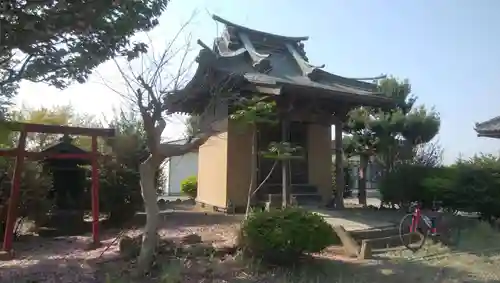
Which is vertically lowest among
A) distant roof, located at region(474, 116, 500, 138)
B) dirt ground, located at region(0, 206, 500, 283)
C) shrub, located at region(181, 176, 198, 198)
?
dirt ground, located at region(0, 206, 500, 283)

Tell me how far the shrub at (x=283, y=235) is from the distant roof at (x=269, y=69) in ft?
8.37

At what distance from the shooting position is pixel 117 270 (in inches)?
246

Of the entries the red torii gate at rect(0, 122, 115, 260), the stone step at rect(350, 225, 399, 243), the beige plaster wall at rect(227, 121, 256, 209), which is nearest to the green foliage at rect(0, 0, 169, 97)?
the red torii gate at rect(0, 122, 115, 260)

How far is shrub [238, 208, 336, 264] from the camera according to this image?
652 cm

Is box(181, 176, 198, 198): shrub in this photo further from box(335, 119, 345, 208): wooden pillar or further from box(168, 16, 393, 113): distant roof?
box(335, 119, 345, 208): wooden pillar

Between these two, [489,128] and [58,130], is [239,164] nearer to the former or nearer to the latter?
[58,130]

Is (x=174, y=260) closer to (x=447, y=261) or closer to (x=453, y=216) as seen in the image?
(x=447, y=261)

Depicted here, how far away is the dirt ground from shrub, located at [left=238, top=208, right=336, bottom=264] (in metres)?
0.22

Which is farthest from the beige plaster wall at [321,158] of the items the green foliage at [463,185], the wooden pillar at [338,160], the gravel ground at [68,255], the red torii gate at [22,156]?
the red torii gate at [22,156]

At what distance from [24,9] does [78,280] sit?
347 cm

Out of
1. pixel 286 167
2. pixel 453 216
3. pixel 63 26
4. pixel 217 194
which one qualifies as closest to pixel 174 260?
pixel 63 26

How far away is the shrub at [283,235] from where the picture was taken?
6.52m

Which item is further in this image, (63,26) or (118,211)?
(118,211)

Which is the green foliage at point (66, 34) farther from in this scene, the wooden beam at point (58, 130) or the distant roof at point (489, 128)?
the distant roof at point (489, 128)
